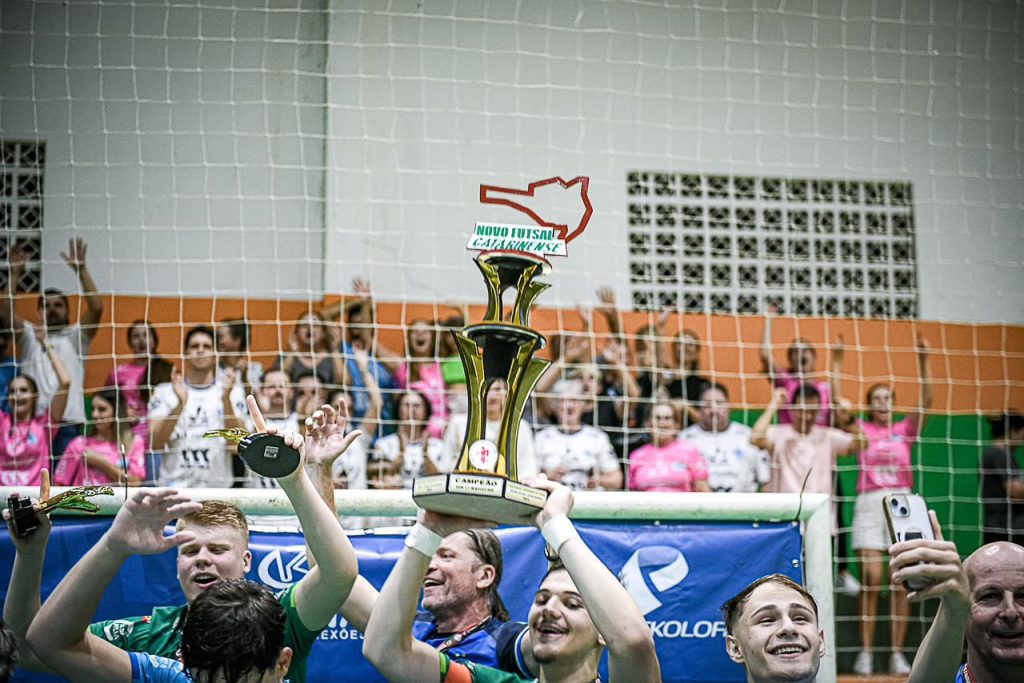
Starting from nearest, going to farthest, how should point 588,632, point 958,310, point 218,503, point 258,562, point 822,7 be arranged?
point 588,632 < point 218,503 < point 258,562 < point 822,7 < point 958,310

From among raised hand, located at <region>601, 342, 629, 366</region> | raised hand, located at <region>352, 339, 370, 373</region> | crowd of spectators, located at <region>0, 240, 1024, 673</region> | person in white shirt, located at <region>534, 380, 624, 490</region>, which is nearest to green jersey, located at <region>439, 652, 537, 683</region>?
crowd of spectators, located at <region>0, 240, 1024, 673</region>

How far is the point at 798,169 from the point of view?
9.42m

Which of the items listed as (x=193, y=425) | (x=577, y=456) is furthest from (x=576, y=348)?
(x=193, y=425)

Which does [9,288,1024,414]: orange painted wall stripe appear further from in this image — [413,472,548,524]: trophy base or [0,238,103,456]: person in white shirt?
[413,472,548,524]: trophy base

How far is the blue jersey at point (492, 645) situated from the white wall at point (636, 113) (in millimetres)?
4745

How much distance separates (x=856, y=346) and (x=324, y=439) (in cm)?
652

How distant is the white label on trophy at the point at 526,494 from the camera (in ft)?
8.72

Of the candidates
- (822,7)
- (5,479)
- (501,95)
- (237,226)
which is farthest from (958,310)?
(5,479)

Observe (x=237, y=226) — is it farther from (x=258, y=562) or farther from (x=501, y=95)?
(x=258, y=562)

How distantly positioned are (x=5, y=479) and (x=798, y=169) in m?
6.58

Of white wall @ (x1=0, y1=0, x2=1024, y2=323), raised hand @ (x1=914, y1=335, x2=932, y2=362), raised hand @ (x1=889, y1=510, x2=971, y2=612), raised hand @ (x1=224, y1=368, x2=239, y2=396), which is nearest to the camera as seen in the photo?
raised hand @ (x1=889, y1=510, x2=971, y2=612)

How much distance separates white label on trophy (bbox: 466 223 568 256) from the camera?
9.66 feet

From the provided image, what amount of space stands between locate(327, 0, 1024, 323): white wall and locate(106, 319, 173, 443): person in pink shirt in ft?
5.50

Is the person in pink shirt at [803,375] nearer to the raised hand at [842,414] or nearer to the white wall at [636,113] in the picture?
the raised hand at [842,414]
